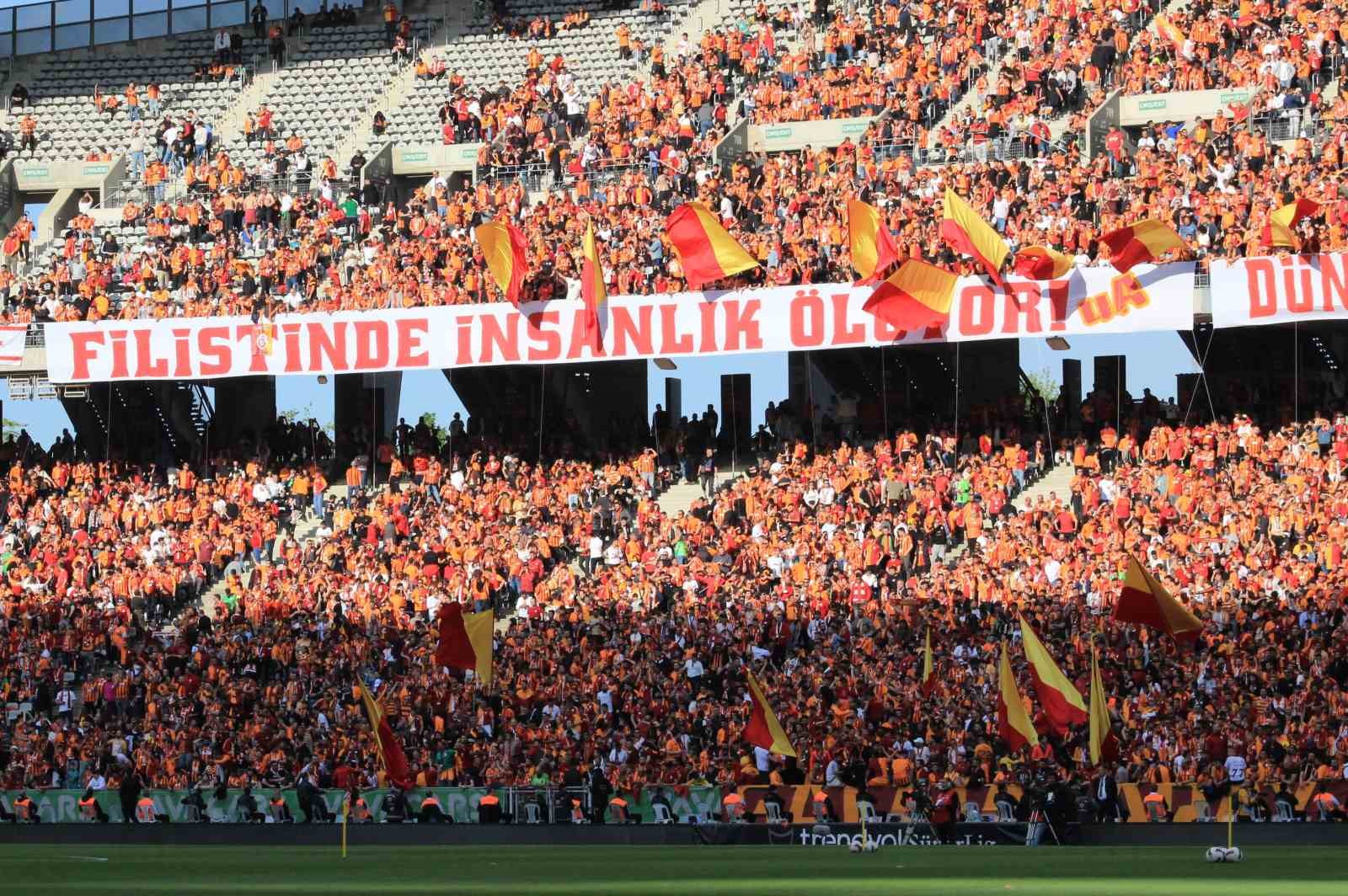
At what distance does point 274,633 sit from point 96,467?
8.73 m

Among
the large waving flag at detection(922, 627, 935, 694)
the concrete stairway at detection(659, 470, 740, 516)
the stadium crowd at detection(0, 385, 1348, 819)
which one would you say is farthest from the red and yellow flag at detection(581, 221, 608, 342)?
the large waving flag at detection(922, 627, 935, 694)

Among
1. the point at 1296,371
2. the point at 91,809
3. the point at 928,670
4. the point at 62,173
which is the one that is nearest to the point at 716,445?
the point at 1296,371

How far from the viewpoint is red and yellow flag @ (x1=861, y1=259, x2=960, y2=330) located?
1442 inches

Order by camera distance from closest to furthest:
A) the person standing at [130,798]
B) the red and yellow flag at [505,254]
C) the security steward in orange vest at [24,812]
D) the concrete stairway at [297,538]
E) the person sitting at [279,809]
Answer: the person sitting at [279,809] < the person standing at [130,798] < the security steward in orange vest at [24,812] < the red and yellow flag at [505,254] < the concrete stairway at [297,538]

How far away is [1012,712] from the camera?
2881 cm

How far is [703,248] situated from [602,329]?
94.3 inches

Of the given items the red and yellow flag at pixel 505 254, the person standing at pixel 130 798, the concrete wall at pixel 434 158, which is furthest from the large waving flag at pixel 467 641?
the concrete wall at pixel 434 158

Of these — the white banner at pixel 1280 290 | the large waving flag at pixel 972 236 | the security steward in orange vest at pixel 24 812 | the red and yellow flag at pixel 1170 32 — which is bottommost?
the security steward in orange vest at pixel 24 812

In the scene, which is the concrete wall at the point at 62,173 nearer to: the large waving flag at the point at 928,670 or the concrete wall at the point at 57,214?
the concrete wall at the point at 57,214

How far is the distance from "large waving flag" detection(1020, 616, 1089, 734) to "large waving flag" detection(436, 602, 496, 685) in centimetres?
823

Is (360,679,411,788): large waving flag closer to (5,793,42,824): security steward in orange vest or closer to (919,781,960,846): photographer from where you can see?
(5,793,42,824): security steward in orange vest

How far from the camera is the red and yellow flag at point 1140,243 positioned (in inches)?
1394

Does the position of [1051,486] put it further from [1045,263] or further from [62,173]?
[62,173]

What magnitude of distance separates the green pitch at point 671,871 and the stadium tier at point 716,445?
3.51m
